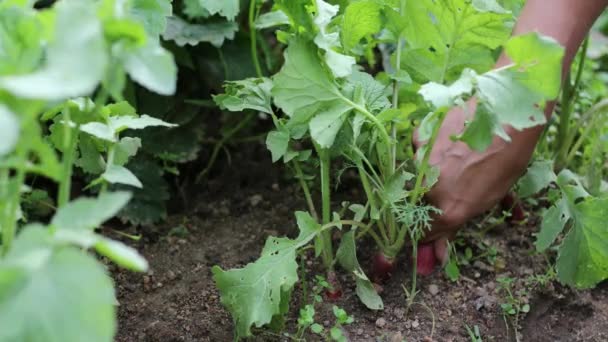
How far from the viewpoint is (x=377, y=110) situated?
126 cm

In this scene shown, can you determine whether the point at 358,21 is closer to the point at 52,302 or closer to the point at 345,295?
the point at 345,295

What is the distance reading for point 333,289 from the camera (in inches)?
53.2

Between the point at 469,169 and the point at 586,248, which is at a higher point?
the point at 469,169

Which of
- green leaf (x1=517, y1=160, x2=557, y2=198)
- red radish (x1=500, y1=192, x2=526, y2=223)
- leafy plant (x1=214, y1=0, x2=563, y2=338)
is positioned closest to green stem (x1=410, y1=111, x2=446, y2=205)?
leafy plant (x1=214, y1=0, x2=563, y2=338)

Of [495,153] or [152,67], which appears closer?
[152,67]

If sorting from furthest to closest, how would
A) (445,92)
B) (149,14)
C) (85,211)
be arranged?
(149,14) → (445,92) → (85,211)

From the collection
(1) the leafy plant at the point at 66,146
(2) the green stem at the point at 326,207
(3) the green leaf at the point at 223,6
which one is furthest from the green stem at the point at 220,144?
(1) the leafy plant at the point at 66,146

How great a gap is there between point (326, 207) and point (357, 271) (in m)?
0.11

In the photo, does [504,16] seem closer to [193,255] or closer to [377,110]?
[377,110]

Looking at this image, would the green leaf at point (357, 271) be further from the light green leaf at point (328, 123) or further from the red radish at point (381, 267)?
the light green leaf at point (328, 123)

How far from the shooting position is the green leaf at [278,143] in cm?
124

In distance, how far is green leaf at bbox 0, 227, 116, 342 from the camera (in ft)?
2.12

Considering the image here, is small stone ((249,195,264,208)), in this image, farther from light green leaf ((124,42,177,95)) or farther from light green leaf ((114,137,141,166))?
light green leaf ((124,42,177,95))

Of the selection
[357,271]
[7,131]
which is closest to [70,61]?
[7,131]
